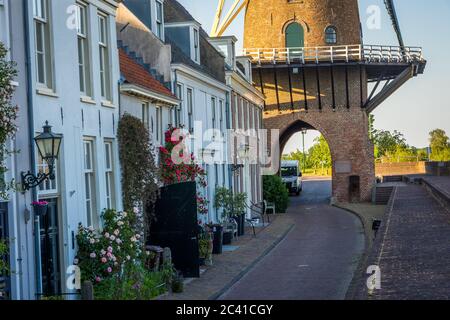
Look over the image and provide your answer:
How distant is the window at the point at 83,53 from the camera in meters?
16.1

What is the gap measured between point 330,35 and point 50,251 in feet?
131

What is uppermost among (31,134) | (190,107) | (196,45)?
(196,45)

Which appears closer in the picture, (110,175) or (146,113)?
(110,175)

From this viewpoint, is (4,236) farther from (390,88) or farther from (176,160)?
(390,88)

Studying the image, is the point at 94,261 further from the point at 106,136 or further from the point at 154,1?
the point at 154,1

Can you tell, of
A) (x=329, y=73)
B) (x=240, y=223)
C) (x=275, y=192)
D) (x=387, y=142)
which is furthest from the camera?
(x=387, y=142)

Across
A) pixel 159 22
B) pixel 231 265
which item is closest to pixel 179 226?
pixel 231 265

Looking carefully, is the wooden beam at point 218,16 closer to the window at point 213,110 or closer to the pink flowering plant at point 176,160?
the window at point 213,110

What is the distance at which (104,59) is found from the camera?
1742 cm

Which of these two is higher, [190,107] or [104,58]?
[104,58]

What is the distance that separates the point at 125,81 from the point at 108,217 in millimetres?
3296

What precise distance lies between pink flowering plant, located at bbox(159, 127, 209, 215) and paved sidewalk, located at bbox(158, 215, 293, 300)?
2.42 meters

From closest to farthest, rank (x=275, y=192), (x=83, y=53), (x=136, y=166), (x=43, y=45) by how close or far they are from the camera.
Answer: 1. (x=43, y=45)
2. (x=83, y=53)
3. (x=136, y=166)
4. (x=275, y=192)
